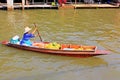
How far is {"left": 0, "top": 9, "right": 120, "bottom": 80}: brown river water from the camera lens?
14.6 meters

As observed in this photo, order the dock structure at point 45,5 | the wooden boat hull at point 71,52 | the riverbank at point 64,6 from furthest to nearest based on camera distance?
the riverbank at point 64,6 → the dock structure at point 45,5 → the wooden boat hull at point 71,52

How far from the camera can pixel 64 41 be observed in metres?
20.2

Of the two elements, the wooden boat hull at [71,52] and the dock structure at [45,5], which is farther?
the dock structure at [45,5]

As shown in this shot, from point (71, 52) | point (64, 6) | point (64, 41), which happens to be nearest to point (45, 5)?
point (64, 6)

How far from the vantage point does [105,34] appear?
22.9m

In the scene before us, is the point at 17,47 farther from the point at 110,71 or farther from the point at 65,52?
the point at 110,71

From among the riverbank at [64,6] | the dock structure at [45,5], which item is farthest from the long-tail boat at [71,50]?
the riverbank at [64,6]

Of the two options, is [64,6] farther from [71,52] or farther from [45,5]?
[71,52]

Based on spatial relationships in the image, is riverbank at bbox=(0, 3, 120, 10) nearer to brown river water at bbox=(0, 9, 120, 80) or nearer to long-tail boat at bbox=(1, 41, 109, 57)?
brown river water at bbox=(0, 9, 120, 80)

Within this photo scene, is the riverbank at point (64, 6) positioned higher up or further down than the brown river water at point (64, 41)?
higher up

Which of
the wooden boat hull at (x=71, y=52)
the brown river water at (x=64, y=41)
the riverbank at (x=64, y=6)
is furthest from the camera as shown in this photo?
the riverbank at (x=64, y=6)

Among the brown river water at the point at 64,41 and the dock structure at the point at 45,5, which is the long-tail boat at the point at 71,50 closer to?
the brown river water at the point at 64,41

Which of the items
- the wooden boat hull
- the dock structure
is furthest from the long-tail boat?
the dock structure

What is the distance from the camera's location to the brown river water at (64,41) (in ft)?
47.9
